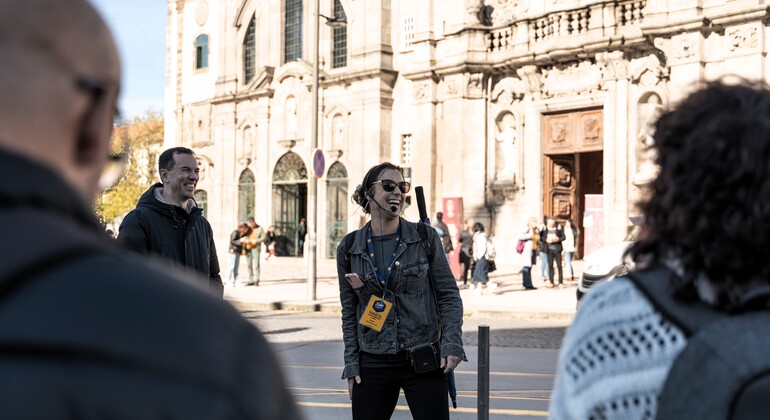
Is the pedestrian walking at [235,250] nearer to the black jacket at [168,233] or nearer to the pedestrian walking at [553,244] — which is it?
the pedestrian walking at [553,244]

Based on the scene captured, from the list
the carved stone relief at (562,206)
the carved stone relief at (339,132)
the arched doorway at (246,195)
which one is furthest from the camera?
the arched doorway at (246,195)

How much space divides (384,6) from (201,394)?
34.6 m

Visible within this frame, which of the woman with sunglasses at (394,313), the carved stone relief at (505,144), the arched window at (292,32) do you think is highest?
the arched window at (292,32)

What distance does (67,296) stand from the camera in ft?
3.30

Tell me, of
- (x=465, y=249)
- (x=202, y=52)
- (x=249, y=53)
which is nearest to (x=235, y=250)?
(x=465, y=249)

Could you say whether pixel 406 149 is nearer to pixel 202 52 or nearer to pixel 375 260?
pixel 202 52

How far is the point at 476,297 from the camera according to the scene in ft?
68.8

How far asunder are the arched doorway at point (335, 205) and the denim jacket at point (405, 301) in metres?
30.3

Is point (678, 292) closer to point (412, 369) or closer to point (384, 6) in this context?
point (412, 369)

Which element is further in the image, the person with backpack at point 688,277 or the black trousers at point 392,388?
the black trousers at point 392,388

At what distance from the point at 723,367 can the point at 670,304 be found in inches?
9.2

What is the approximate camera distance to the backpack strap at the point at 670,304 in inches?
71.1

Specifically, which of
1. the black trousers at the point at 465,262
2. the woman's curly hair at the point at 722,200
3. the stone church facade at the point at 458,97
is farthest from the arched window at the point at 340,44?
the woman's curly hair at the point at 722,200

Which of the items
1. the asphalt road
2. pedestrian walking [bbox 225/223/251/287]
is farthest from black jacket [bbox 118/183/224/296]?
pedestrian walking [bbox 225/223/251/287]
